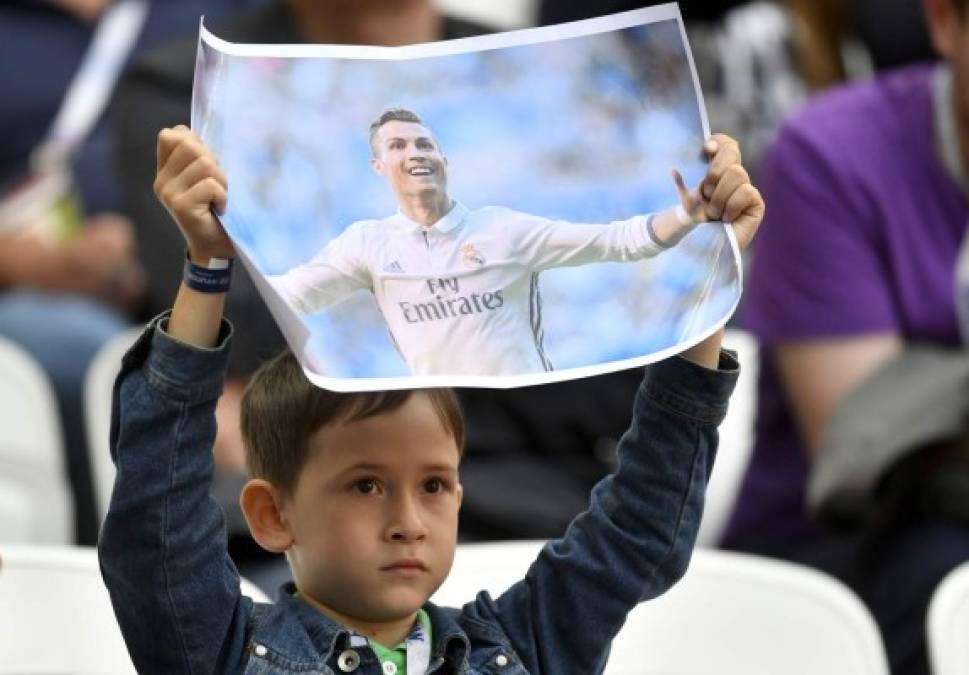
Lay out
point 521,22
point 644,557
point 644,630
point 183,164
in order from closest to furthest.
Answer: point 183,164 < point 644,557 < point 644,630 < point 521,22

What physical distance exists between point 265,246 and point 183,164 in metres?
0.07

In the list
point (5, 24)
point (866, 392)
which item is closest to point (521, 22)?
point (5, 24)

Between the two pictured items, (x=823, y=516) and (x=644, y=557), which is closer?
(x=644, y=557)

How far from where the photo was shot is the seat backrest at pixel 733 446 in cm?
240

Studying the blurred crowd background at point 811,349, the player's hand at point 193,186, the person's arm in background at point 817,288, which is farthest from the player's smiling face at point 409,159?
the person's arm in background at point 817,288

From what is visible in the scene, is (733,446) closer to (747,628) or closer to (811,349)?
(811,349)

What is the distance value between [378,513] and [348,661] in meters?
0.09

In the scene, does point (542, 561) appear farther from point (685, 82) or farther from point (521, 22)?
point (521, 22)

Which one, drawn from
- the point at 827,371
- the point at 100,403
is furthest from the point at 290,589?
the point at 827,371

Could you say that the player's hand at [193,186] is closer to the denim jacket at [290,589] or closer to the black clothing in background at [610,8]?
the denim jacket at [290,589]

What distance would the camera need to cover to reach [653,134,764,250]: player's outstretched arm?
125cm

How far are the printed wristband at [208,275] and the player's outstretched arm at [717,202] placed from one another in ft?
0.87

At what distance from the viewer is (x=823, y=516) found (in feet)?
7.06

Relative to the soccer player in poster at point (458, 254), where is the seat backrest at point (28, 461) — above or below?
below
